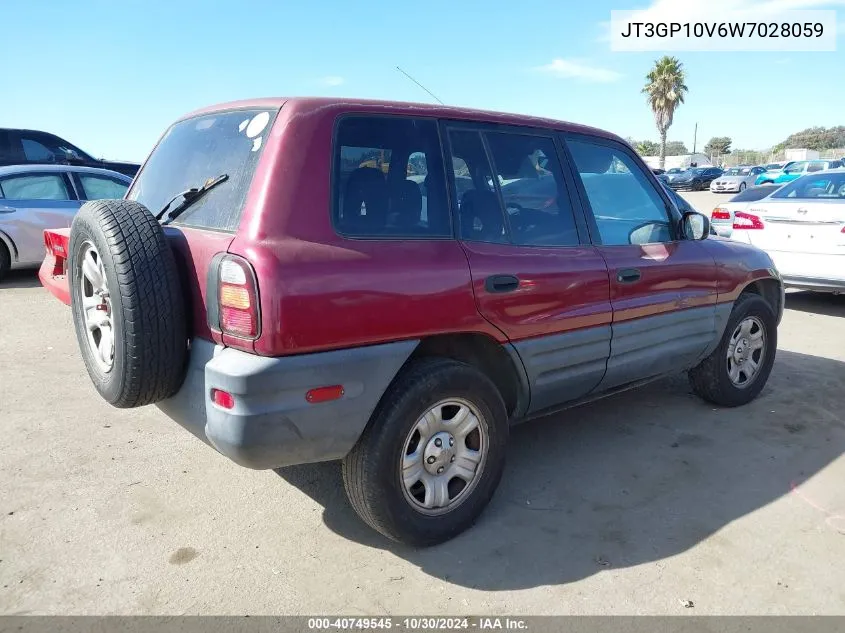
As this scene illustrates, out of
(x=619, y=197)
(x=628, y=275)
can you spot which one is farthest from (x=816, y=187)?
(x=628, y=275)

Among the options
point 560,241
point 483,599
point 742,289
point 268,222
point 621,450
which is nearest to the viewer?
point 268,222

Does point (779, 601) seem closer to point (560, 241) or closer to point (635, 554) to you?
point (635, 554)

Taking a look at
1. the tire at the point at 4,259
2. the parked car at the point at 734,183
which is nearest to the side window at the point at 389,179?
→ the tire at the point at 4,259

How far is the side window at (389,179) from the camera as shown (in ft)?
8.48

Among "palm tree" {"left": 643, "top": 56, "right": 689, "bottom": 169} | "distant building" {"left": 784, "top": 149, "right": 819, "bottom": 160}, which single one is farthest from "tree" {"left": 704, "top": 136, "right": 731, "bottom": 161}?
"palm tree" {"left": 643, "top": 56, "right": 689, "bottom": 169}

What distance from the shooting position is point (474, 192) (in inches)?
119

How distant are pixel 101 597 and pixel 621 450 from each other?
2762 mm

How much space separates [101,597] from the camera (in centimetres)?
250

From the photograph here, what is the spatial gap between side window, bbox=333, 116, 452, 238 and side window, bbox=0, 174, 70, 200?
7.46 metres

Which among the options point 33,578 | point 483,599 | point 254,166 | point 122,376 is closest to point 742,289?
point 483,599

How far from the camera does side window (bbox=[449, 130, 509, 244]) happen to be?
9.65 ft

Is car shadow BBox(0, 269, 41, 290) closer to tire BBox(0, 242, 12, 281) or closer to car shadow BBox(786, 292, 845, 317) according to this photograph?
tire BBox(0, 242, 12, 281)

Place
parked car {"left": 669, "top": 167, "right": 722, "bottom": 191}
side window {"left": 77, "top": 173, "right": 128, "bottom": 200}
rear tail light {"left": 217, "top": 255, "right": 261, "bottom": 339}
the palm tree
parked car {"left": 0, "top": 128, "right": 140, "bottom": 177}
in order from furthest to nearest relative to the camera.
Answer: the palm tree → parked car {"left": 669, "top": 167, "right": 722, "bottom": 191} → parked car {"left": 0, "top": 128, "right": 140, "bottom": 177} → side window {"left": 77, "top": 173, "right": 128, "bottom": 200} → rear tail light {"left": 217, "top": 255, "right": 261, "bottom": 339}

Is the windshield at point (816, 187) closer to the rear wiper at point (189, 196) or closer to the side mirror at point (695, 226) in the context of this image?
the side mirror at point (695, 226)
